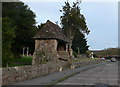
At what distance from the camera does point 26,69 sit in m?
20.0

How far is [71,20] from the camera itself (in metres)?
58.9

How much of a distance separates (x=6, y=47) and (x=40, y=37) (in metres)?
9.22

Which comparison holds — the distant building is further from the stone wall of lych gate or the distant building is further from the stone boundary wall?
the stone boundary wall

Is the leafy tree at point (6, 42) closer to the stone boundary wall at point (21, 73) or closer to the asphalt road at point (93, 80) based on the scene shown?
the stone boundary wall at point (21, 73)

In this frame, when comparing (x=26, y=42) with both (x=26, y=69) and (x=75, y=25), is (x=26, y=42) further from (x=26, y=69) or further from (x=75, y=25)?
(x=26, y=69)

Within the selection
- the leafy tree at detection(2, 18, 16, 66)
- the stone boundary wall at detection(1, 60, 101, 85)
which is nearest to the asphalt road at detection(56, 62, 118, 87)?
the stone boundary wall at detection(1, 60, 101, 85)

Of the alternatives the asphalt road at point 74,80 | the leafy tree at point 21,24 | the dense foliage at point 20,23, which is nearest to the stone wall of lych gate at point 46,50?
the dense foliage at point 20,23

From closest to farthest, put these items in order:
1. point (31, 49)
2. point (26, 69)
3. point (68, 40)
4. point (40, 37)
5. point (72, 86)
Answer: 1. point (72, 86)
2. point (26, 69)
3. point (40, 37)
4. point (68, 40)
5. point (31, 49)

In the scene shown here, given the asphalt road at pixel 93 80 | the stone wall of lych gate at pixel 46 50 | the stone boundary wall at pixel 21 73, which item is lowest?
the asphalt road at pixel 93 80

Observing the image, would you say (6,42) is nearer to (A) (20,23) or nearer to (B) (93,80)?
(A) (20,23)

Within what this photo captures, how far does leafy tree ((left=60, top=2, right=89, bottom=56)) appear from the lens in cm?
5683

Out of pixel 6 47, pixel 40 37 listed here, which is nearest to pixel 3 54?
pixel 6 47

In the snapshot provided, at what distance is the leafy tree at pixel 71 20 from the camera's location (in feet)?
186

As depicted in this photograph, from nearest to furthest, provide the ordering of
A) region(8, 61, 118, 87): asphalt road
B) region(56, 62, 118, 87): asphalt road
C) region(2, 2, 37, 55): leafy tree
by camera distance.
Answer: region(8, 61, 118, 87): asphalt road < region(56, 62, 118, 87): asphalt road < region(2, 2, 37, 55): leafy tree
